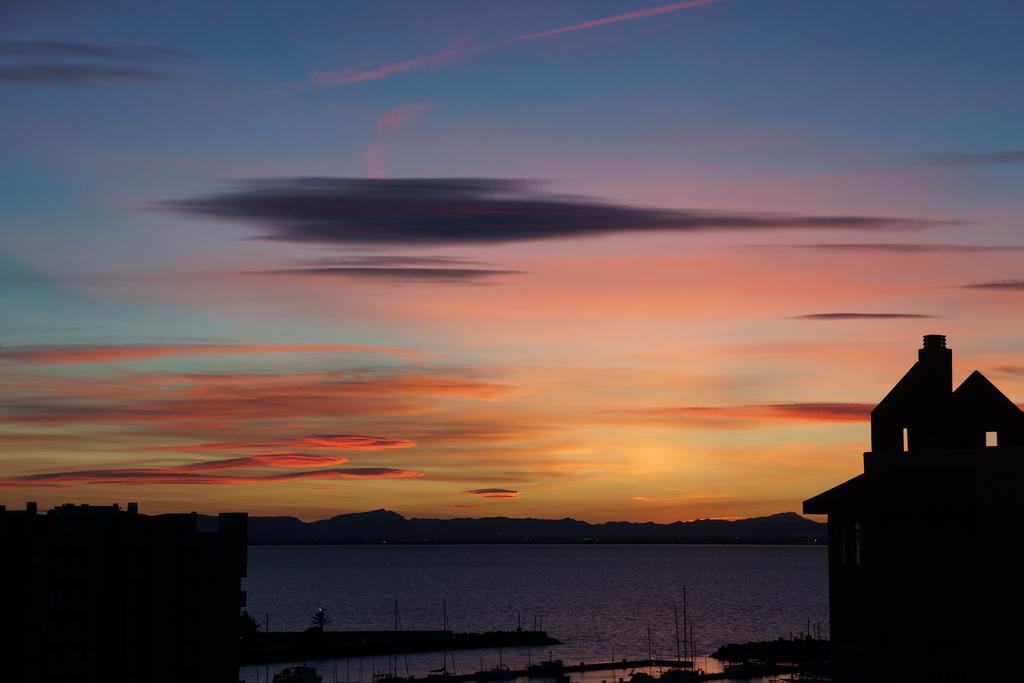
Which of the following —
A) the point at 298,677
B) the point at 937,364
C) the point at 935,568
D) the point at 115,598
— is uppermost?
the point at 937,364

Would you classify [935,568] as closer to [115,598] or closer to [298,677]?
[115,598]

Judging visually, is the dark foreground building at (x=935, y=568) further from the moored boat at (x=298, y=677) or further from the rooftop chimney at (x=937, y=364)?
the moored boat at (x=298, y=677)

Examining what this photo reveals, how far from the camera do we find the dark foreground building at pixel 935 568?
31281 millimetres

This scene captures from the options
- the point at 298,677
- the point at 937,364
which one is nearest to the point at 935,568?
the point at 937,364

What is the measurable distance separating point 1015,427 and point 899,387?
10.6 feet

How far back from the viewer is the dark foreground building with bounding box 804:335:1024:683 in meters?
31.3

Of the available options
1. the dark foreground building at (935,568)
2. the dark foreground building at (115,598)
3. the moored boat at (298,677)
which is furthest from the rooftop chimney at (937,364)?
the moored boat at (298,677)

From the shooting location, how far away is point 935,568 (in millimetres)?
31734

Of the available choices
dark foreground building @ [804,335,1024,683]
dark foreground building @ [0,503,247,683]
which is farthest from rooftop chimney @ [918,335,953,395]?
dark foreground building @ [0,503,247,683]

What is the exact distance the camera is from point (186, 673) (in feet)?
197

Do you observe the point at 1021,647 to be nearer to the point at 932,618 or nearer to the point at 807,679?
the point at 932,618

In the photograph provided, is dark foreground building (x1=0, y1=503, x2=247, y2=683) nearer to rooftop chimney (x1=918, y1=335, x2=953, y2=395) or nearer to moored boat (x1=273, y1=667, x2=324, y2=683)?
rooftop chimney (x1=918, y1=335, x2=953, y2=395)

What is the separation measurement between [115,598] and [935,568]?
40487 millimetres

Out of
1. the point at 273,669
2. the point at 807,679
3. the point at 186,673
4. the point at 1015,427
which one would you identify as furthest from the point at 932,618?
the point at 273,669
